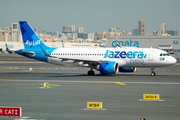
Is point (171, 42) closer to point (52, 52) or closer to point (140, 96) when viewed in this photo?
point (52, 52)

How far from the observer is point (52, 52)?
45.2 m

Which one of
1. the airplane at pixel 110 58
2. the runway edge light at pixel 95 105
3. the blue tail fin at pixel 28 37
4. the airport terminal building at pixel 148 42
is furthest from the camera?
the airport terminal building at pixel 148 42

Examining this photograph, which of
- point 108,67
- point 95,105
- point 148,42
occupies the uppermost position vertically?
point 148,42

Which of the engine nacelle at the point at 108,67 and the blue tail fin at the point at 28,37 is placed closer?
the engine nacelle at the point at 108,67

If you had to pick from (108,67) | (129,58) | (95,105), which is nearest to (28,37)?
(108,67)

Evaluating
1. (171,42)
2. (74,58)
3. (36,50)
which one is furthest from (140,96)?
(171,42)

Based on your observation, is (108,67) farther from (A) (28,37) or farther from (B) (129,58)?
(A) (28,37)

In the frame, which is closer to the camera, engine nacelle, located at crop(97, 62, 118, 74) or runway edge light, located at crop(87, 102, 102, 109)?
runway edge light, located at crop(87, 102, 102, 109)

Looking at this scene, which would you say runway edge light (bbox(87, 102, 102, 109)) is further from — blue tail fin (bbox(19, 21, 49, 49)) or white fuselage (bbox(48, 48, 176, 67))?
blue tail fin (bbox(19, 21, 49, 49))

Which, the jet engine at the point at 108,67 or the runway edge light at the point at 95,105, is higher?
the jet engine at the point at 108,67

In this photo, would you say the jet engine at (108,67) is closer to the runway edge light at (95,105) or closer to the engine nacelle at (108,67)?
the engine nacelle at (108,67)

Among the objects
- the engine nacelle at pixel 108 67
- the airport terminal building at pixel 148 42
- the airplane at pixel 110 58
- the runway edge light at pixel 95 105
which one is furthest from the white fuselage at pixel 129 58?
the airport terminal building at pixel 148 42

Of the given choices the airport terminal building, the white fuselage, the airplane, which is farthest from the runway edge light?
the airport terminal building

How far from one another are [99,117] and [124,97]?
7248 mm
